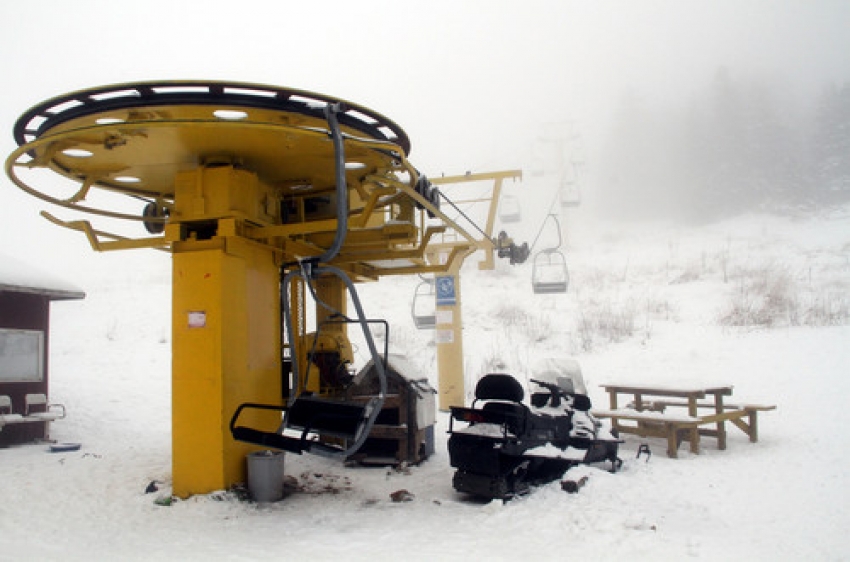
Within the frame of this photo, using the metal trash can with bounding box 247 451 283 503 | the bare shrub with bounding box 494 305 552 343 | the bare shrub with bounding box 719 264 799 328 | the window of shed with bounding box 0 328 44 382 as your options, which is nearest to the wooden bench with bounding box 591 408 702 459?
the metal trash can with bounding box 247 451 283 503

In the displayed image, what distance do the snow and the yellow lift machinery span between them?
0.84 meters

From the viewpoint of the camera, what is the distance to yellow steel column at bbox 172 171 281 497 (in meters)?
6.35

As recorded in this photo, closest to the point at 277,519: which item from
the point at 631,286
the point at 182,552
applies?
the point at 182,552

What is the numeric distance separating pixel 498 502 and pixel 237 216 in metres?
4.00

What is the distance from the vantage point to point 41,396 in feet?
35.3

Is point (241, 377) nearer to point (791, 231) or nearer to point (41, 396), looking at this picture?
point (41, 396)

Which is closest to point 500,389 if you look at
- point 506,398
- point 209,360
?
point 506,398

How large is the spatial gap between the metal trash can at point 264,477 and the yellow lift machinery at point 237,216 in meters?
0.20

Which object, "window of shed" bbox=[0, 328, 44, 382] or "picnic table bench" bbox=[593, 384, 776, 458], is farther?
"window of shed" bbox=[0, 328, 44, 382]

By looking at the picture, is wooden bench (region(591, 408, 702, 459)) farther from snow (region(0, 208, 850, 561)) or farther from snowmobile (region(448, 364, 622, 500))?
snowmobile (region(448, 364, 622, 500))

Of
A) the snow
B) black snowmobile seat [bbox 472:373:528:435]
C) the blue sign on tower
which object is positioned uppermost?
the blue sign on tower

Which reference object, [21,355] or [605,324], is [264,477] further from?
[605,324]

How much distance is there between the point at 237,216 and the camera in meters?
6.54

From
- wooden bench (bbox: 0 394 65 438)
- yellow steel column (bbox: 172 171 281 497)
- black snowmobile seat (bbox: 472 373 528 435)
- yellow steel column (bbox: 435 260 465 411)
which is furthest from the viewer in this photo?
yellow steel column (bbox: 435 260 465 411)
